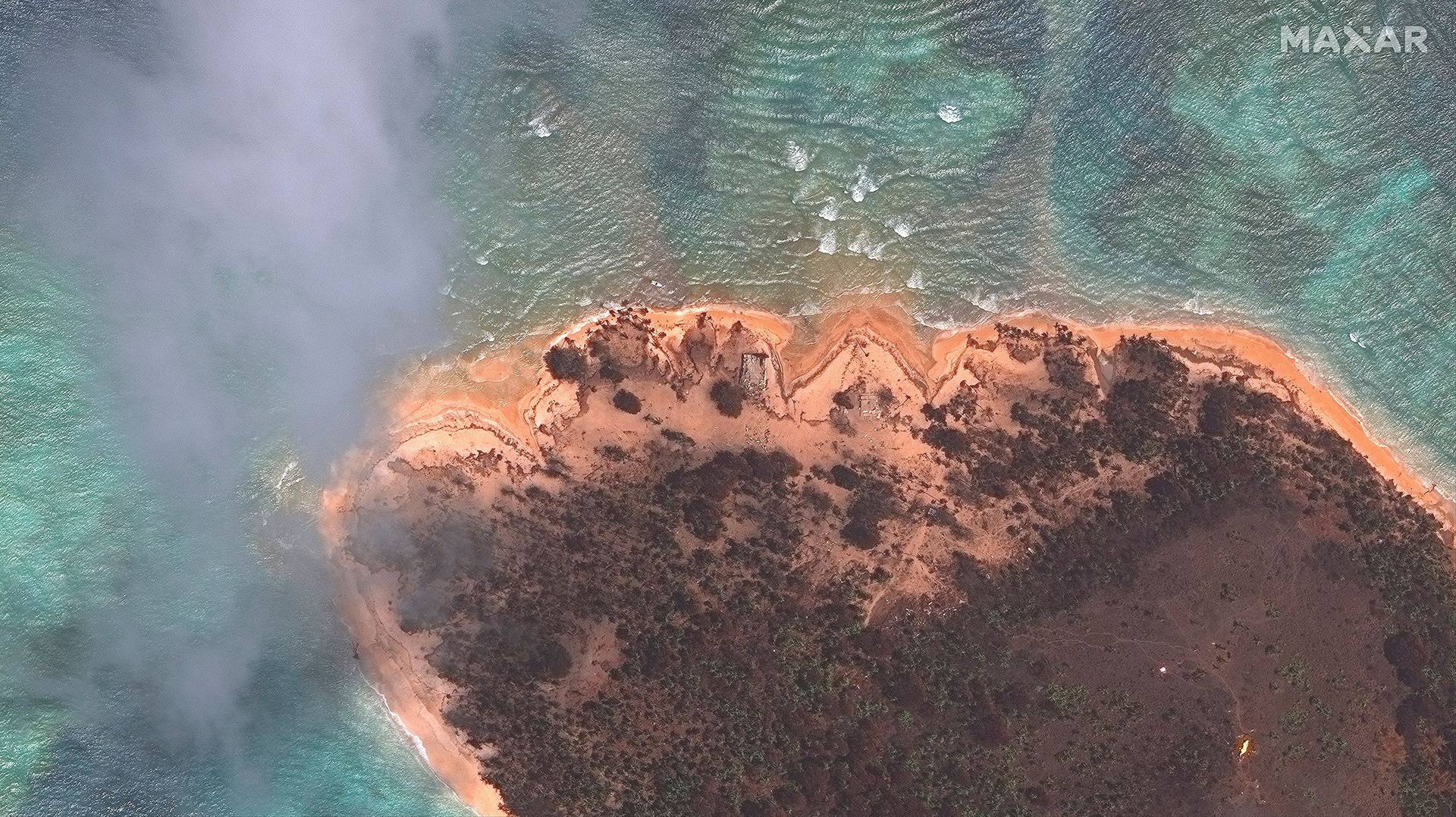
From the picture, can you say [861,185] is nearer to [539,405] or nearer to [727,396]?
[727,396]

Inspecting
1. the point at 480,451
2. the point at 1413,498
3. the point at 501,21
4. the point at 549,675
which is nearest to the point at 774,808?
the point at 549,675

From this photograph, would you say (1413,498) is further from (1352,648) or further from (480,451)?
(480,451)

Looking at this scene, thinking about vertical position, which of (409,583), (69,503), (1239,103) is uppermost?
(69,503)

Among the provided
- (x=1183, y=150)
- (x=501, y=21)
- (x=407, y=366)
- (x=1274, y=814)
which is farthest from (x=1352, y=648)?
(x=501, y=21)

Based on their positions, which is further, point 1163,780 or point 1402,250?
point 1402,250

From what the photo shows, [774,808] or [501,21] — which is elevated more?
[501,21]
